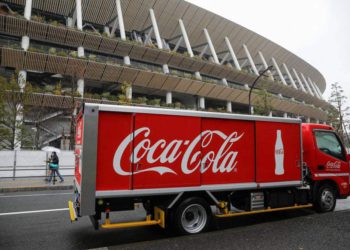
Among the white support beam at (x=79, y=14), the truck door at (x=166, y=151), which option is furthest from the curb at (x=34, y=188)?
the white support beam at (x=79, y=14)

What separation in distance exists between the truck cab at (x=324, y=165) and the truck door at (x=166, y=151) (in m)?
3.71

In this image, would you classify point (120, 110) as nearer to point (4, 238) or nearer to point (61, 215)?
point (4, 238)

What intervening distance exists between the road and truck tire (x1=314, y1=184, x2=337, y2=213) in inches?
9.8

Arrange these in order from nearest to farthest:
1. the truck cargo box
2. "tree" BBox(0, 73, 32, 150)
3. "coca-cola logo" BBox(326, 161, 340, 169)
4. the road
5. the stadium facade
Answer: the truck cargo box < the road < "coca-cola logo" BBox(326, 161, 340, 169) < "tree" BBox(0, 73, 32, 150) < the stadium facade

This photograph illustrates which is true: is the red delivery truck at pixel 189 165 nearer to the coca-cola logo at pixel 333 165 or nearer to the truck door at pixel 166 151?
the truck door at pixel 166 151

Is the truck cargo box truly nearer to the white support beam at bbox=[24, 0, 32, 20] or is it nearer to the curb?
the curb

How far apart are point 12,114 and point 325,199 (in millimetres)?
20586

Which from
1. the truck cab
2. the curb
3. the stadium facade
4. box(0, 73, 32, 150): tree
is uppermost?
the stadium facade

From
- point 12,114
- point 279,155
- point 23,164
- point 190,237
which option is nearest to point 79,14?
point 12,114

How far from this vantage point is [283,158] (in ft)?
22.2

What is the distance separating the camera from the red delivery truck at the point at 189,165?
4820mm

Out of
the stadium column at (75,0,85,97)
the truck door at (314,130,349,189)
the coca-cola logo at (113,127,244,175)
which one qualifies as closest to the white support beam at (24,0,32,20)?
the stadium column at (75,0,85,97)

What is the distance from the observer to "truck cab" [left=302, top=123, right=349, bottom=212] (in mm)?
7332

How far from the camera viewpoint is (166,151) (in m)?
5.31
